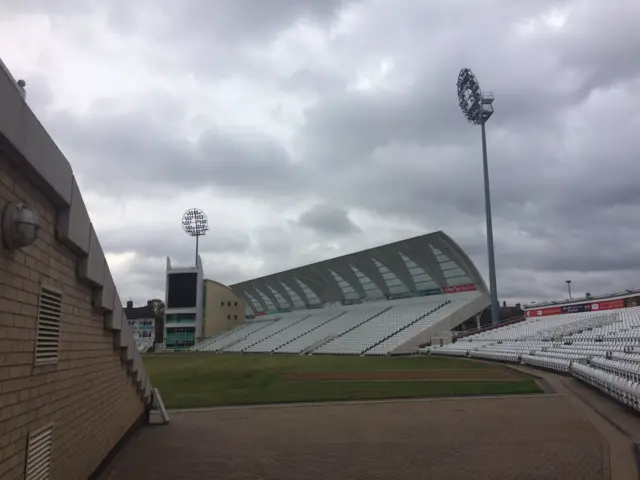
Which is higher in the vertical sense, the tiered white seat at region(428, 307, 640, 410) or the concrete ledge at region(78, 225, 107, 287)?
the concrete ledge at region(78, 225, 107, 287)

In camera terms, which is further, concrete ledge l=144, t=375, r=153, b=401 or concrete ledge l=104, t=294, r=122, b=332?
concrete ledge l=144, t=375, r=153, b=401

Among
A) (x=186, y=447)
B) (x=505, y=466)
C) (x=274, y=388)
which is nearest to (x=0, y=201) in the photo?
(x=186, y=447)

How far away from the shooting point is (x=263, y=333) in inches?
2847

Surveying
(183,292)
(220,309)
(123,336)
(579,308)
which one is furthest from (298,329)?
(123,336)

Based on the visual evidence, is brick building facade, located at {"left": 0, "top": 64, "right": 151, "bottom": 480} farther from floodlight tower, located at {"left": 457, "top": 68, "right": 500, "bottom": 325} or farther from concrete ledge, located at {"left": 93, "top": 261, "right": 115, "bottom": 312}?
floodlight tower, located at {"left": 457, "top": 68, "right": 500, "bottom": 325}

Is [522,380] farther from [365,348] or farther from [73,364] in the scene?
Answer: [365,348]

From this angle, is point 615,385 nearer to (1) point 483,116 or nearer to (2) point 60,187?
(2) point 60,187

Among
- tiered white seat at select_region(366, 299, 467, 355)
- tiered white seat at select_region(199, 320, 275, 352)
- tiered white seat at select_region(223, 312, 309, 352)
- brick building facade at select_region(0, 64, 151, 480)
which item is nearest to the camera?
brick building facade at select_region(0, 64, 151, 480)

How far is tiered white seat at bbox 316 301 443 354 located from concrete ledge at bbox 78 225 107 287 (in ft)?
135

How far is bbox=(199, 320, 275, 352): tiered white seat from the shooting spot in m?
73.9

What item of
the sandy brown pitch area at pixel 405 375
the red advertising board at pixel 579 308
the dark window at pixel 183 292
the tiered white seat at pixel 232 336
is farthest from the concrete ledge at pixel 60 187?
the dark window at pixel 183 292

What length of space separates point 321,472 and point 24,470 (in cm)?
440

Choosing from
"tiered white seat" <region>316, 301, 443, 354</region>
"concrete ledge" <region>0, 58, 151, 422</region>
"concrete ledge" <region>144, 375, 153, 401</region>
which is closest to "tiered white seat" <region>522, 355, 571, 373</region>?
"concrete ledge" <region>144, 375, 153, 401</region>

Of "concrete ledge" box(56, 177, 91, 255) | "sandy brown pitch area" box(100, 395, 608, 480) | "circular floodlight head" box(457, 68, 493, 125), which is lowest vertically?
"sandy brown pitch area" box(100, 395, 608, 480)
